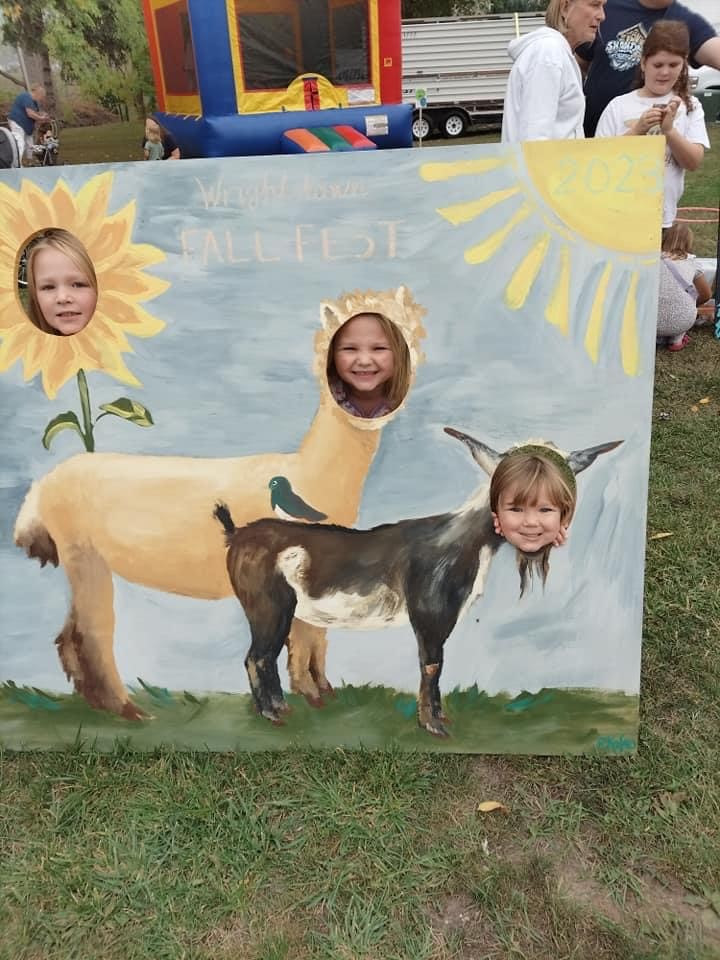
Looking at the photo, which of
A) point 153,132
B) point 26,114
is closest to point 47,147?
point 26,114

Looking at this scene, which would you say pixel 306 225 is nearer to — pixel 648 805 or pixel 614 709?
pixel 614 709

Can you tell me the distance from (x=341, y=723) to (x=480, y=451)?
81 cm

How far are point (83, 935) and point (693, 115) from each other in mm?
4443

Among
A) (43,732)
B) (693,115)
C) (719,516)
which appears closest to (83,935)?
(43,732)

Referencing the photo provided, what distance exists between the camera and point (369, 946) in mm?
1644

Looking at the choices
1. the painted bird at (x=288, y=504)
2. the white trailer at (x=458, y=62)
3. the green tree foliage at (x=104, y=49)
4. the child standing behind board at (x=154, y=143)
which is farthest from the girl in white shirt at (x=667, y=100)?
the white trailer at (x=458, y=62)

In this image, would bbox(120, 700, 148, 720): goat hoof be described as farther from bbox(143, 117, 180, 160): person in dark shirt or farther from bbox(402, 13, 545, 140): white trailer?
bbox(402, 13, 545, 140): white trailer

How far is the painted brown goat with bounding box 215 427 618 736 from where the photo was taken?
6.16ft

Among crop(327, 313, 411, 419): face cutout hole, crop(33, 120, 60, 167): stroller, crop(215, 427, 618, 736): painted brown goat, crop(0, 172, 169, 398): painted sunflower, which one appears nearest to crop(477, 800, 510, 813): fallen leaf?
crop(215, 427, 618, 736): painted brown goat

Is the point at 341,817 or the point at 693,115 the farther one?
the point at 693,115

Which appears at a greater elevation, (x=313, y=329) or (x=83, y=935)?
(x=313, y=329)

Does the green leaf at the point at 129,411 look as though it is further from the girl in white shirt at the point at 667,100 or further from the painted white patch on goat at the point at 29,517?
the girl in white shirt at the point at 667,100

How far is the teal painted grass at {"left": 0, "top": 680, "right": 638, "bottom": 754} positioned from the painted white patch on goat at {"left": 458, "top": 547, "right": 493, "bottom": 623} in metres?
0.23
